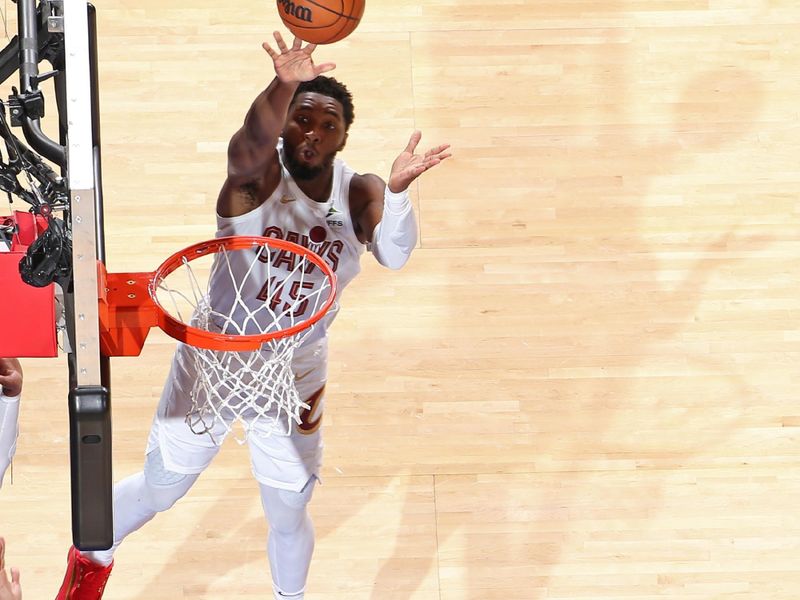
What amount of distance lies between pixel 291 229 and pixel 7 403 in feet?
3.55

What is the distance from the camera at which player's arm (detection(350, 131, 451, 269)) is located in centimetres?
380

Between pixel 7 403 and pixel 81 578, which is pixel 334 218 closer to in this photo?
pixel 7 403

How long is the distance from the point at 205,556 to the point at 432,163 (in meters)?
1.84

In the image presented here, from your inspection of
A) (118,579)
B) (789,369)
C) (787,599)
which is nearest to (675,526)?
(787,599)

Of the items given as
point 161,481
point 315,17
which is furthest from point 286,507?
point 315,17

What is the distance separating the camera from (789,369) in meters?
5.21

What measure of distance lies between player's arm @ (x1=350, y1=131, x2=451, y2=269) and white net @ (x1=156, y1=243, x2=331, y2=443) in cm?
21

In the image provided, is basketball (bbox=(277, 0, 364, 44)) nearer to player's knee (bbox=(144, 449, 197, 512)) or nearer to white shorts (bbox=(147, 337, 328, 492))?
white shorts (bbox=(147, 337, 328, 492))

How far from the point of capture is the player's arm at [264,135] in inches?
145

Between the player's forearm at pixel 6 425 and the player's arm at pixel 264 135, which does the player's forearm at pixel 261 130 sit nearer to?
the player's arm at pixel 264 135

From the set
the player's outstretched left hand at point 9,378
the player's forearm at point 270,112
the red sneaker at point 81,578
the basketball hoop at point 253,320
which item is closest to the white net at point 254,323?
the basketball hoop at point 253,320

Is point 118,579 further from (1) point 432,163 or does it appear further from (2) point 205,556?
(1) point 432,163

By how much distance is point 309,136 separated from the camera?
3.99 metres

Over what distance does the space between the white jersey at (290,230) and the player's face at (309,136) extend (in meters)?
0.04
